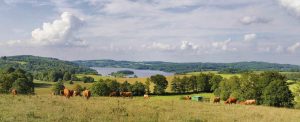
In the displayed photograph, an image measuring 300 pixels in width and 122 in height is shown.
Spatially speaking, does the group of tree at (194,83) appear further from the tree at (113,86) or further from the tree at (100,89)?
the tree at (100,89)

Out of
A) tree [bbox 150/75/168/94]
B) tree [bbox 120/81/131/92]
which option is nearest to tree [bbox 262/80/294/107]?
tree [bbox 120/81/131/92]

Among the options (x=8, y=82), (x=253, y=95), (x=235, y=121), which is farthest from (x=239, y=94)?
(x=235, y=121)

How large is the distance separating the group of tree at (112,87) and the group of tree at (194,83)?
15975 mm

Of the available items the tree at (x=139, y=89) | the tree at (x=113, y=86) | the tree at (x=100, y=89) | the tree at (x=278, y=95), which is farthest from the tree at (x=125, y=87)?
the tree at (x=278, y=95)

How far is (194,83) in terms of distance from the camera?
141 m

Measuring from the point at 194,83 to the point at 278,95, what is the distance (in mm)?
63428

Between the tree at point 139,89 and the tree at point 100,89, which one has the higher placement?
the tree at point 100,89

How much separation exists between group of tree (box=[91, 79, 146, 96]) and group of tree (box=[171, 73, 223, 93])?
15975mm

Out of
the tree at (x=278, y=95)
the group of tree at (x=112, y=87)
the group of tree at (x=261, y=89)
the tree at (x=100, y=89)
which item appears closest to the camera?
the tree at (x=278, y=95)

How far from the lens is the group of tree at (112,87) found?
10153 cm

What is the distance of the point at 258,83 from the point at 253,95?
12.5 ft

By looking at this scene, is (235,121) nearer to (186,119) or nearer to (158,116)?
(186,119)

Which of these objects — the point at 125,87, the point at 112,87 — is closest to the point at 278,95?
the point at 112,87

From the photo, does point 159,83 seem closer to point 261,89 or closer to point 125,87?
point 125,87
